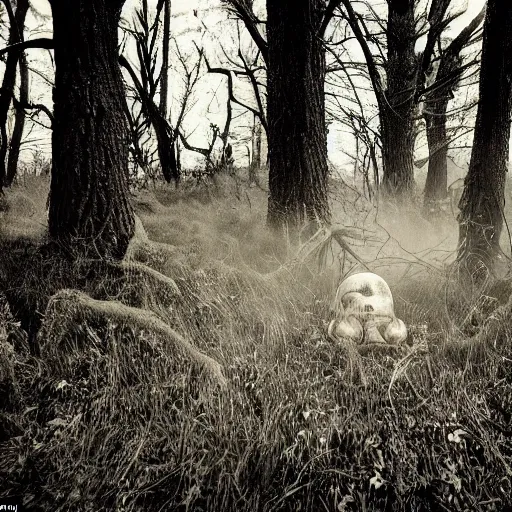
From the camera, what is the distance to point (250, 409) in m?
2.10

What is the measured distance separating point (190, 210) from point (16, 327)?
Result: 11.4 ft

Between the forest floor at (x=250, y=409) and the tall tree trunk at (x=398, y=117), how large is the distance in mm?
4360

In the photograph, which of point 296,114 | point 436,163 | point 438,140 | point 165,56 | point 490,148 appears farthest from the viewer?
point 165,56

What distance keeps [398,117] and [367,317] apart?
5.23 m

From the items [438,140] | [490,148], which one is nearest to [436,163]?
[438,140]

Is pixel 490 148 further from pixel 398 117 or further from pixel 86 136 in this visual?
pixel 398 117

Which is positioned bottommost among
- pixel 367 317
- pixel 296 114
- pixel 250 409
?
pixel 250 409

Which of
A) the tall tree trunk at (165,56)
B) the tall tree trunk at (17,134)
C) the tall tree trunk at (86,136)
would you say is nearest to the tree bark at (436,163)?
the tall tree trunk at (165,56)

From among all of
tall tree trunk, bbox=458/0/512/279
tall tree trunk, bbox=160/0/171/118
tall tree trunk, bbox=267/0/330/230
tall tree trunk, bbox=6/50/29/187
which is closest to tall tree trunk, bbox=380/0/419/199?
tall tree trunk, bbox=267/0/330/230

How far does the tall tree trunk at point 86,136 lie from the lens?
334 centimetres

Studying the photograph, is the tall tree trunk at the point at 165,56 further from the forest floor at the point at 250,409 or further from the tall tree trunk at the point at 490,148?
the forest floor at the point at 250,409

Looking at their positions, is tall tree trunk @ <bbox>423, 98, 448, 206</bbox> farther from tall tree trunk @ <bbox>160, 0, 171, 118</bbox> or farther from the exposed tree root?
the exposed tree root

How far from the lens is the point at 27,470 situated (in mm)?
1935

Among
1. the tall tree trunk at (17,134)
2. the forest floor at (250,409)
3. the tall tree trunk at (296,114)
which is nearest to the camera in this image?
the forest floor at (250,409)
